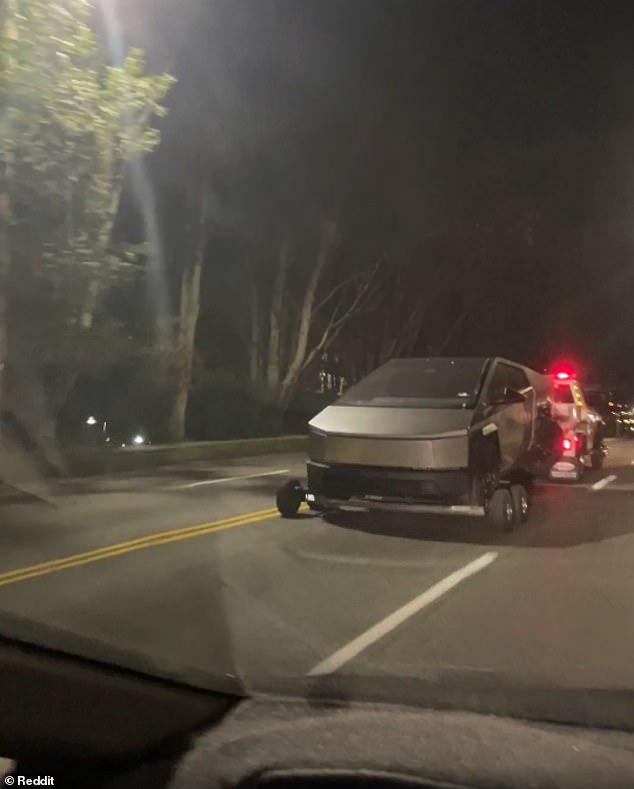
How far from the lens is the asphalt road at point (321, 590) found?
6.96 metres

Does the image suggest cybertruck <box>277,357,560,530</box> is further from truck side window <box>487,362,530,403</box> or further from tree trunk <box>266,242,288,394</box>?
tree trunk <box>266,242,288,394</box>

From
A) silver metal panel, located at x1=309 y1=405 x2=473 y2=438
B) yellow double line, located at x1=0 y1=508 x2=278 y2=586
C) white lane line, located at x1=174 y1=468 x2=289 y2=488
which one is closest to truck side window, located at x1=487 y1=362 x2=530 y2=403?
silver metal panel, located at x1=309 y1=405 x2=473 y2=438

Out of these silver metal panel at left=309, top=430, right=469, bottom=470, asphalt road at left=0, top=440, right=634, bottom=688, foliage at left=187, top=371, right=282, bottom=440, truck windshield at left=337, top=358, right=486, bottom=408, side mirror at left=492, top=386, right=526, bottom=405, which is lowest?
foliage at left=187, top=371, right=282, bottom=440

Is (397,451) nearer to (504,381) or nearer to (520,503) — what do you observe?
(520,503)

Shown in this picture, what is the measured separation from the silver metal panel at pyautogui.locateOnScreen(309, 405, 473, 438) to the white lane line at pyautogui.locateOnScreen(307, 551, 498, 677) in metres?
1.45

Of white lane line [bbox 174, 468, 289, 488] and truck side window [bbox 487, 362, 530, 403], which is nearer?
truck side window [bbox 487, 362, 530, 403]

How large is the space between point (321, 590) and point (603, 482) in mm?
11698

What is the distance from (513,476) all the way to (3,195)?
8.49 metres

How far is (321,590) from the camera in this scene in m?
9.35

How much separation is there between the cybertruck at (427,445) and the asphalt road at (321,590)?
45cm

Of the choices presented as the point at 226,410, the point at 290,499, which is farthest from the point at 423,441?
the point at 226,410

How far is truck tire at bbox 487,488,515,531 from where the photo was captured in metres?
12.5

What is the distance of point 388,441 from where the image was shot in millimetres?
12023

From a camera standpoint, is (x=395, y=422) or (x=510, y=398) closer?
(x=395, y=422)
